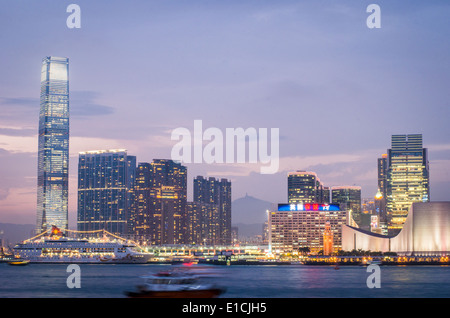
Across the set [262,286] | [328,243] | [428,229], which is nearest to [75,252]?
[328,243]

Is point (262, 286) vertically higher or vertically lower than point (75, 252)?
higher

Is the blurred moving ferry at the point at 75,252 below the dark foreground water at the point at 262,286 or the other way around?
below

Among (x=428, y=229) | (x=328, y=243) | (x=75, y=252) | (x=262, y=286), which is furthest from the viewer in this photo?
(x=328, y=243)

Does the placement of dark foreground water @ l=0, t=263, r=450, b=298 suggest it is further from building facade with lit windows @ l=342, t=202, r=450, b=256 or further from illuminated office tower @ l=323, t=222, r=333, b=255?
illuminated office tower @ l=323, t=222, r=333, b=255

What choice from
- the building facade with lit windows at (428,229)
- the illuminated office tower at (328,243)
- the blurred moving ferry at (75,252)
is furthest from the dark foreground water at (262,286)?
the illuminated office tower at (328,243)

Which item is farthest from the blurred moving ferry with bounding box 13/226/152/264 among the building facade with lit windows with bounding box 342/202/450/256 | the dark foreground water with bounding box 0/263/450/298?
the building facade with lit windows with bounding box 342/202/450/256

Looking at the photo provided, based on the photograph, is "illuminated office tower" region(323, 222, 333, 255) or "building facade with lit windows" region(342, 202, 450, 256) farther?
"illuminated office tower" region(323, 222, 333, 255)

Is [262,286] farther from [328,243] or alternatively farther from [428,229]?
[328,243]

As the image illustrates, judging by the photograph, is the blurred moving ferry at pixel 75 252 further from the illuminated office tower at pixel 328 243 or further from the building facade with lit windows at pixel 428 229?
the building facade with lit windows at pixel 428 229
